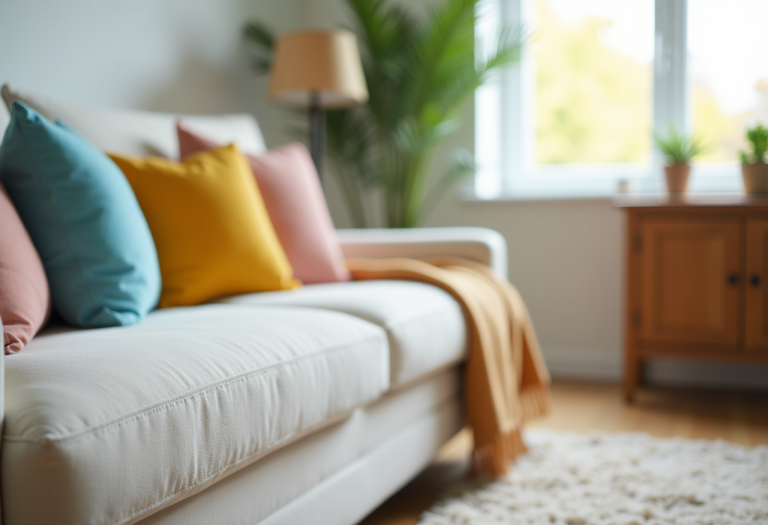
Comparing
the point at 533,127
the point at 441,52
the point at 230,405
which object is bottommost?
the point at 230,405

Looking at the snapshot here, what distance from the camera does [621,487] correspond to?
181 cm

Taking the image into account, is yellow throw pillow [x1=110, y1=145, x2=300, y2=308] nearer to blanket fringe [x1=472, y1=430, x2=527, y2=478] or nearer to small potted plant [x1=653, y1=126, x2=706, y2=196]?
blanket fringe [x1=472, y1=430, x2=527, y2=478]

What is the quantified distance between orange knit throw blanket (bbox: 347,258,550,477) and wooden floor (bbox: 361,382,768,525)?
17 centimetres

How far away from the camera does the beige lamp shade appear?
8.71 ft

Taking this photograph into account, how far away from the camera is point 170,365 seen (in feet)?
3.34

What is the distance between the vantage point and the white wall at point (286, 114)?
2357 millimetres

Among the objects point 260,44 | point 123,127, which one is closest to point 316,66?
point 260,44

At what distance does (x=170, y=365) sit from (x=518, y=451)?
1.30 meters

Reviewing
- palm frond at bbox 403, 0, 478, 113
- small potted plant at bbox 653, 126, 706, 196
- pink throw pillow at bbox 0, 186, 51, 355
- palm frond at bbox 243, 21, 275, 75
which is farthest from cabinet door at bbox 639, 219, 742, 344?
pink throw pillow at bbox 0, 186, 51, 355

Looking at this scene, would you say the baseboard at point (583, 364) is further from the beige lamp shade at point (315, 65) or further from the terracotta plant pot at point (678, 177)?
the beige lamp shade at point (315, 65)

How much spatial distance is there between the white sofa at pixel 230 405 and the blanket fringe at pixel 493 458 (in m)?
0.11

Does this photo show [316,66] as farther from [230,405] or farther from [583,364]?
[230,405]

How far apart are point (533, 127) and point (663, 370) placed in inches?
48.6

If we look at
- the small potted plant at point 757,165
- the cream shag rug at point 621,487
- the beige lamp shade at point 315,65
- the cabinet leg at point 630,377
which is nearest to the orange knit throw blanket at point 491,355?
the cream shag rug at point 621,487
